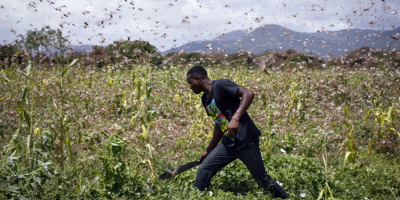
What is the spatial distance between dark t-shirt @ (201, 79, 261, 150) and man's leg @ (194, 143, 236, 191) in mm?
138

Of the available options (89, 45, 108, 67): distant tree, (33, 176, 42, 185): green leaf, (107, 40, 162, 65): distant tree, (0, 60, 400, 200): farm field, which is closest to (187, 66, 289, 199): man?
(0, 60, 400, 200): farm field

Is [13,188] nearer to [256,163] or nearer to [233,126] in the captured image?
[233,126]

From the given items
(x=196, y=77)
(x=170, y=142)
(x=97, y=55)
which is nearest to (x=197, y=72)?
(x=196, y=77)

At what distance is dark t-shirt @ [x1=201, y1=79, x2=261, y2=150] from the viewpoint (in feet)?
10.7

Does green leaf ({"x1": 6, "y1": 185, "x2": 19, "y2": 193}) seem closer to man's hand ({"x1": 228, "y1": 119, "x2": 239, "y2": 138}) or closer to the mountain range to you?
man's hand ({"x1": 228, "y1": 119, "x2": 239, "y2": 138})

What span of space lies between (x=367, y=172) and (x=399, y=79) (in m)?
5.37

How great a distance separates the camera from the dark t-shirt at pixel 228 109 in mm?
3254

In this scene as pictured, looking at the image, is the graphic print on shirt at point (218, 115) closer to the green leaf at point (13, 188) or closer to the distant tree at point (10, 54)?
the green leaf at point (13, 188)

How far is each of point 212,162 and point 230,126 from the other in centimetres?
61

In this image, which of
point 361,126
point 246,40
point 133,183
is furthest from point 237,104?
point 246,40

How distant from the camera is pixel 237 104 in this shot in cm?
334

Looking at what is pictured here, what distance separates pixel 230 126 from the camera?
312cm

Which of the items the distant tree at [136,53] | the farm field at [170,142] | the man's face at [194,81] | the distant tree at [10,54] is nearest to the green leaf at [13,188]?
the farm field at [170,142]

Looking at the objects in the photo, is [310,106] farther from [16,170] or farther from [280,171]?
[16,170]
